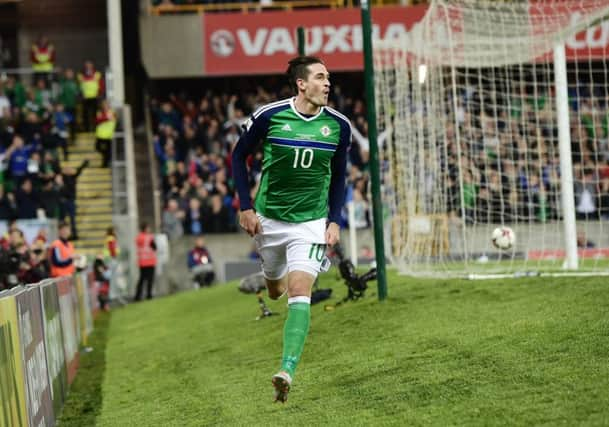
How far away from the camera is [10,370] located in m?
7.48

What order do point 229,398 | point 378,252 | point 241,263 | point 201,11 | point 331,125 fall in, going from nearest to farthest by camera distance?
point 331,125 < point 229,398 < point 378,252 < point 241,263 < point 201,11

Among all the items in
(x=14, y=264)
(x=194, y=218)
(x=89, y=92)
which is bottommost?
(x=14, y=264)

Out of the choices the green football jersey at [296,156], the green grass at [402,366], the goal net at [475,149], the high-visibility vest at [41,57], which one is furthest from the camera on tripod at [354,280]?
the high-visibility vest at [41,57]

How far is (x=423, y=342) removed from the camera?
1059cm

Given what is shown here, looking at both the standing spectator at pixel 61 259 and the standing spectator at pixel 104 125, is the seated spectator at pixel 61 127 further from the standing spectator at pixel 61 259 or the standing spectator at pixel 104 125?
the standing spectator at pixel 61 259

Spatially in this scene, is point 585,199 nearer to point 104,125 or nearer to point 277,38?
point 277,38

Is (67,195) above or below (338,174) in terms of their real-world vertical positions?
above

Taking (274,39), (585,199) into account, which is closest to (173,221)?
(274,39)

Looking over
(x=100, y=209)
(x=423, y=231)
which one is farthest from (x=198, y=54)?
(x=423, y=231)

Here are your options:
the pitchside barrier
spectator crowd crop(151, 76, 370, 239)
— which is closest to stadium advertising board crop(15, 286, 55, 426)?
the pitchside barrier

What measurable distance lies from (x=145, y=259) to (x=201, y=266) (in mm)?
1391

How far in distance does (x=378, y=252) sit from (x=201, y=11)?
21.6 meters

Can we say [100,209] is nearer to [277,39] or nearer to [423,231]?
[277,39]

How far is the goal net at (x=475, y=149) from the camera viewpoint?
16594mm
